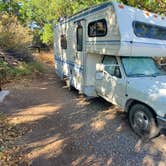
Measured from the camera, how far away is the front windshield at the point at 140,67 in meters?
5.62

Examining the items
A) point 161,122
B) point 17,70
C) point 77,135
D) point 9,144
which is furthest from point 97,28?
point 17,70

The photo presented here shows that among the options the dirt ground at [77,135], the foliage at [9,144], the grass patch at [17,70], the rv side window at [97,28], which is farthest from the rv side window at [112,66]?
the grass patch at [17,70]

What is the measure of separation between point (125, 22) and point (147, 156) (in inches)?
126

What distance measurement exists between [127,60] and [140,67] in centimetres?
41

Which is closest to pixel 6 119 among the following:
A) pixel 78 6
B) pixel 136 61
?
pixel 136 61

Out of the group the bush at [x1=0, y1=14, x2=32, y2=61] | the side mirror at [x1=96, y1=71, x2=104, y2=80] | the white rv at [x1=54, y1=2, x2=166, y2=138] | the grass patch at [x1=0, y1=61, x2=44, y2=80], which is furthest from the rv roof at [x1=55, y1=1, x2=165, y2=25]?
the bush at [x1=0, y1=14, x2=32, y2=61]

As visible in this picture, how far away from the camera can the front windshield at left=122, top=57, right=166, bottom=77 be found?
562 cm

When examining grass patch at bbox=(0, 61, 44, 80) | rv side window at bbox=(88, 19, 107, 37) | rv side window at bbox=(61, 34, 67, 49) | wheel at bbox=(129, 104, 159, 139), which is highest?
rv side window at bbox=(88, 19, 107, 37)

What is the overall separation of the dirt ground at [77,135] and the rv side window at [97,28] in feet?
7.55

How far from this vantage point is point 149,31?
599 centimetres

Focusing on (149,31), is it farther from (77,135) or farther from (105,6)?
(77,135)

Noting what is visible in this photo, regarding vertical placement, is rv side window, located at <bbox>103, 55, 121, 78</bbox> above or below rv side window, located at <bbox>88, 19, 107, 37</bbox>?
below

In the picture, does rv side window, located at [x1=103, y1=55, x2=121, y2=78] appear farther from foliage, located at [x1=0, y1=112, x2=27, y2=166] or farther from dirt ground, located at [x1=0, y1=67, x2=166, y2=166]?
foliage, located at [x1=0, y1=112, x2=27, y2=166]

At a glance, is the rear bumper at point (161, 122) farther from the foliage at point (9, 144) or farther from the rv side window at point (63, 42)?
the rv side window at point (63, 42)
